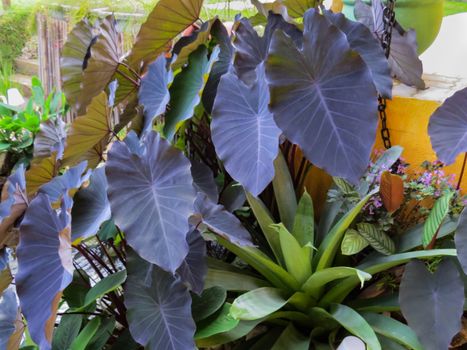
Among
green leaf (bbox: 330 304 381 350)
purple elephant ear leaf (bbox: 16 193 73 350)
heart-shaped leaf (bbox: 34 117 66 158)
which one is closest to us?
purple elephant ear leaf (bbox: 16 193 73 350)

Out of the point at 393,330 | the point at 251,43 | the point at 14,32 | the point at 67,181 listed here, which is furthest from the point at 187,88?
the point at 14,32

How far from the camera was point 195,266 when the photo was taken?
900 mm

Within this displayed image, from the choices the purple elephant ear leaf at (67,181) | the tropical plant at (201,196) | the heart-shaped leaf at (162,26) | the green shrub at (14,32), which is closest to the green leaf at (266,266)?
the tropical plant at (201,196)

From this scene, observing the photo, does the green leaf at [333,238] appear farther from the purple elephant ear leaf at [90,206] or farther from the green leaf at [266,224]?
the purple elephant ear leaf at [90,206]

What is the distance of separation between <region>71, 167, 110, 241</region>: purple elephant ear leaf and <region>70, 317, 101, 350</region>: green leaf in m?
0.25

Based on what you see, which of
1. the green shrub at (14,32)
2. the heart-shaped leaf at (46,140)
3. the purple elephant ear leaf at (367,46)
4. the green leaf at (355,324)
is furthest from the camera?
the green shrub at (14,32)

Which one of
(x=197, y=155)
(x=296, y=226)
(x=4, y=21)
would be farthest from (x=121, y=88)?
(x=4, y=21)

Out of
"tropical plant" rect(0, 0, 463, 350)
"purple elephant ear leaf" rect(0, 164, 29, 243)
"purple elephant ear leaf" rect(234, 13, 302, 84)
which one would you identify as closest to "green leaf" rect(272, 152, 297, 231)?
"tropical plant" rect(0, 0, 463, 350)

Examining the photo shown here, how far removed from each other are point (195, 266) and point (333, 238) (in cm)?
30

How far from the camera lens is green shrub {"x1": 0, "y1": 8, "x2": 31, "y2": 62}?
494 centimetres

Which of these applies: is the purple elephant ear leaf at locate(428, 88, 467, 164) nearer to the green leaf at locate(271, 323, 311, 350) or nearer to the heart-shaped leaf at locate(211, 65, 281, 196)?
the heart-shaped leaf at locate(211, 65, 281, 196)

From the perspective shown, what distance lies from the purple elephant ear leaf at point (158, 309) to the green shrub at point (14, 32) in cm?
469

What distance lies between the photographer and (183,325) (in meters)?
0.86

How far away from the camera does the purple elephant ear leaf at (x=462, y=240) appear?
0.82 m
